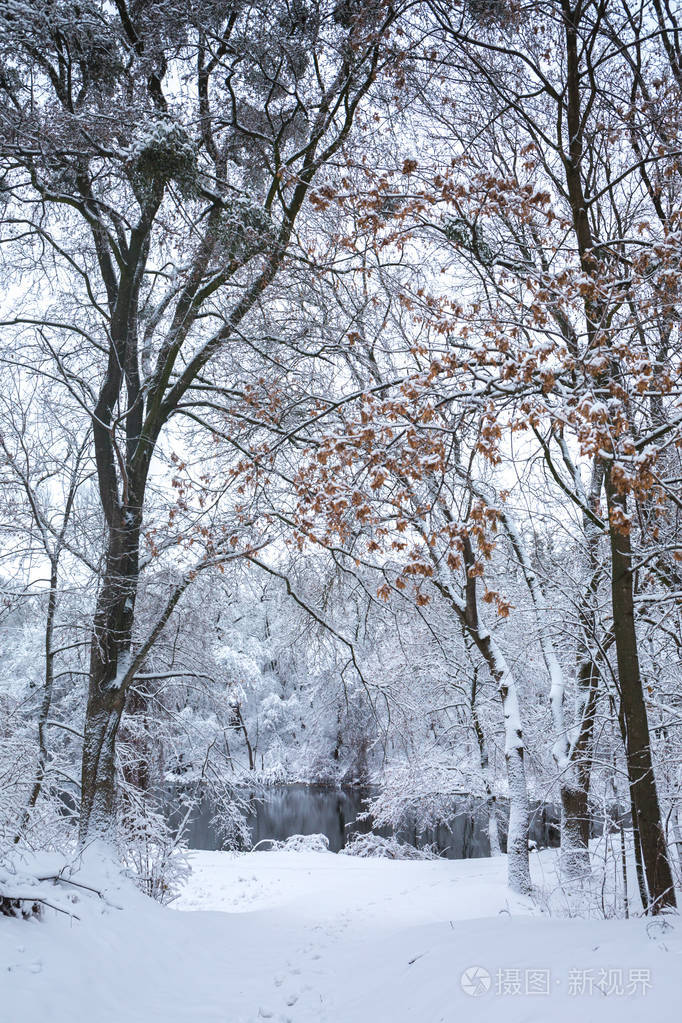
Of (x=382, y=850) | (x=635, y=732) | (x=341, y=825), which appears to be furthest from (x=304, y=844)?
(x=635, y=732)

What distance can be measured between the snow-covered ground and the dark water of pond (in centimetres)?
963

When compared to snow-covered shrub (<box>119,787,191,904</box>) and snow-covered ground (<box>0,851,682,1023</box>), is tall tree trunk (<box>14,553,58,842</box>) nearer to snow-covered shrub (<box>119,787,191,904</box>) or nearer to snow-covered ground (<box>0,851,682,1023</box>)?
snow-covered shrub (<box>119,787,191,904</box>)

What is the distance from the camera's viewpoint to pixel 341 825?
65.4ft

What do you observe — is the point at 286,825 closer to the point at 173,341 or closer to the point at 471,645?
the point at 471,645

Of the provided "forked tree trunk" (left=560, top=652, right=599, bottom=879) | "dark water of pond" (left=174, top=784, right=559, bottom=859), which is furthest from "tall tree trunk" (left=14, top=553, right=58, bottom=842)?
"dark water of pond" (left=174, top=784, right=559, bottom=859)

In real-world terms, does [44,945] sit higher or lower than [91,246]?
lower

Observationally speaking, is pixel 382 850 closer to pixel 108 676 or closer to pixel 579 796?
pixel 579 796

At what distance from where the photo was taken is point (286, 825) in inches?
774

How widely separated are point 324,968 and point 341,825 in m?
15.6

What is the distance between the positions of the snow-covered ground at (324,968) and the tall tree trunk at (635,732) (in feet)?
2.04

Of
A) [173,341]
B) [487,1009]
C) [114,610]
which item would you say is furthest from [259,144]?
[487,1009]

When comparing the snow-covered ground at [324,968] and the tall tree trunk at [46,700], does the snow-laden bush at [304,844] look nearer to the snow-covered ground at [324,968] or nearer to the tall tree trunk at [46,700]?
the tall tree trunk at [46,700]

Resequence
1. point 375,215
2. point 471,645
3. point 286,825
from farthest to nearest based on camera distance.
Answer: point 286,825 → point 471,645 → point 375,215

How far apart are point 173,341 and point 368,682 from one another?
4840 millimetres
